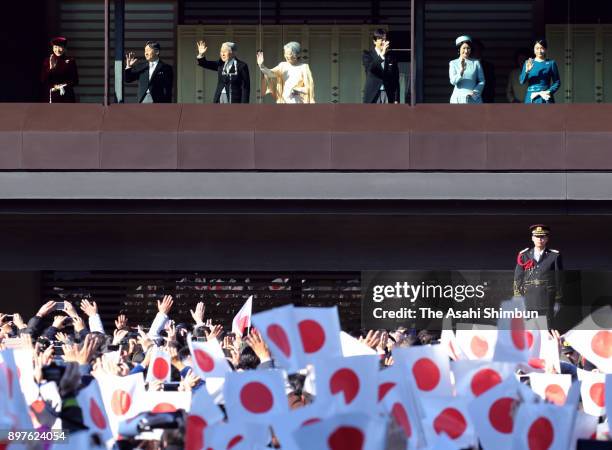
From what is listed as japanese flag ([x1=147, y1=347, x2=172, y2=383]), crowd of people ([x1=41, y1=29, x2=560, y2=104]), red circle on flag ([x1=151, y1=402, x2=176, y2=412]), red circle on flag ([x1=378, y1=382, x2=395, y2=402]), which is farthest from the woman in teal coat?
red circle on flag ([x1=378, y1=382, x2=395, y2=402])

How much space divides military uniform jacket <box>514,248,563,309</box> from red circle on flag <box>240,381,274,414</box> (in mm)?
6516

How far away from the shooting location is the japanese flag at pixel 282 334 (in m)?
8.90

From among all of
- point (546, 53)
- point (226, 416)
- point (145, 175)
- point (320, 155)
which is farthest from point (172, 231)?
point (226, 416)

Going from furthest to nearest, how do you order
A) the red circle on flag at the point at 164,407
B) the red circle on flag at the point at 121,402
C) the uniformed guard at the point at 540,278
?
the uniformed guard at the point at 540,278 → the red circle on flag at the point at 164,407 → the red circle on flag at the point at 121,402

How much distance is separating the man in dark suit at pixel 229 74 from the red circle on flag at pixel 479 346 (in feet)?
30.5

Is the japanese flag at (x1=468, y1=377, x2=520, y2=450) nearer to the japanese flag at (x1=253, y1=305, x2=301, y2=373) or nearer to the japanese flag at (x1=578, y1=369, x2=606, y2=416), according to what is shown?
the japanese flag at (x1=253, y1=305, x2=301, y2=373)

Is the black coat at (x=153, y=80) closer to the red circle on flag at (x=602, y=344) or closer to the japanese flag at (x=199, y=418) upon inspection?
the red circle on flag at (x=602, y=344)

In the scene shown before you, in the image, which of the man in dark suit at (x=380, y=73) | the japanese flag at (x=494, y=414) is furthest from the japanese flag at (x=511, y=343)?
the man in dark suit at (x=380, y=73)

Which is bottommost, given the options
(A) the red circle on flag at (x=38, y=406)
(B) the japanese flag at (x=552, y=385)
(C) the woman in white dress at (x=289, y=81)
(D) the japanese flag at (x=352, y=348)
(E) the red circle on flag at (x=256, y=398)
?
(B) the japanese flag at (x=552, y=385)

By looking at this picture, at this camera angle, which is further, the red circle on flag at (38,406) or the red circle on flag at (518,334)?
the red circle on flag at (518,334)

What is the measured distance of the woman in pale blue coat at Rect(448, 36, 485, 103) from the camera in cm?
1925

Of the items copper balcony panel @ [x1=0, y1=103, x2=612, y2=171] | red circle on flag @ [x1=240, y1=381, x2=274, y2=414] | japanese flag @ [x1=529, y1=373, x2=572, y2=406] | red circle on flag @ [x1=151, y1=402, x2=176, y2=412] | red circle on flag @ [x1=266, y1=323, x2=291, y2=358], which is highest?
copper balcony panel @ [x1=0, y1=103, x2=612, y2=171]

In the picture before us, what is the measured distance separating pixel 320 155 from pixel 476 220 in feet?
8.31

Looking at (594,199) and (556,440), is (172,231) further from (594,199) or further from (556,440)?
(556,440)
